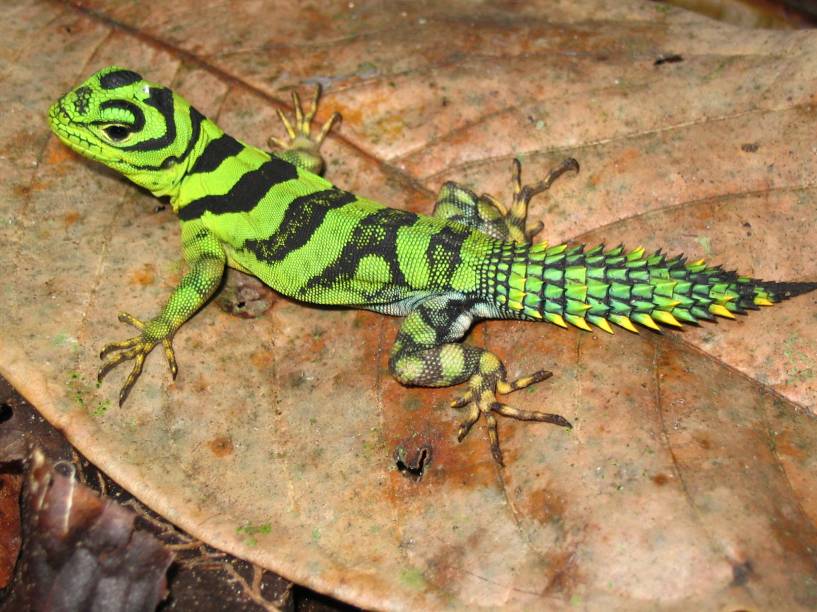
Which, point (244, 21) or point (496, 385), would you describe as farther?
point (244, 21)

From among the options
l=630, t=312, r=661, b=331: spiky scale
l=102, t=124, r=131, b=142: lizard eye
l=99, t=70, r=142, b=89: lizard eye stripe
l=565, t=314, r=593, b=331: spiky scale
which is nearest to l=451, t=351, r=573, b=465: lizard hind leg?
l=565, t=314, r=593, b=331: spiky scale

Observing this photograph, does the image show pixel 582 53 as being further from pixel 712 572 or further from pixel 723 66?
pixel 712 572

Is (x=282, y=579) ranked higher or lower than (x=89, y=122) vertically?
lower

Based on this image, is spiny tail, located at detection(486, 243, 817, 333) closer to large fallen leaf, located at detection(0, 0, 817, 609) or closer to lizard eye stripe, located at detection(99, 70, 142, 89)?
large fallen leaf, located at detection(0, 0, 817, 609)

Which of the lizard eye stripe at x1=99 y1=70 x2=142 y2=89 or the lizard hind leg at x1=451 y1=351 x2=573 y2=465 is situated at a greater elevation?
the lizard eye stripe at x1=99 y1=70 x2=142 y2=89

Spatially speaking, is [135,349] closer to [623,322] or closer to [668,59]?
[623,322]

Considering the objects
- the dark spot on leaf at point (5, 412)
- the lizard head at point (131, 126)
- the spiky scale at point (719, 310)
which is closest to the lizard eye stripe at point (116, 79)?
the lizard head at point (131, 126)

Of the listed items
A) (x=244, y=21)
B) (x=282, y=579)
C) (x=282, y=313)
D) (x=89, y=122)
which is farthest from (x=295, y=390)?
(x=244, y=21)

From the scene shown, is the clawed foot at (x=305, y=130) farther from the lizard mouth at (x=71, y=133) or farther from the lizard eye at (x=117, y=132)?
the lizard mouth at (x=71, y=133)
